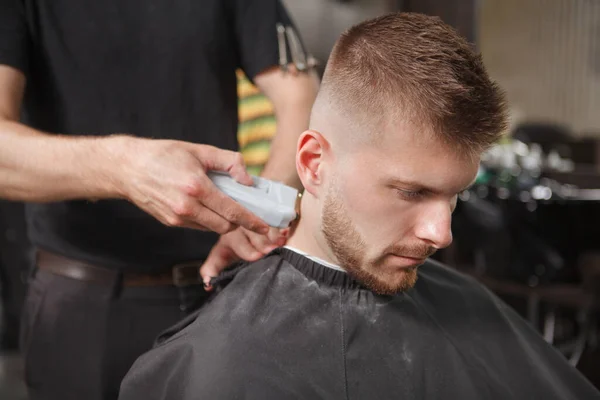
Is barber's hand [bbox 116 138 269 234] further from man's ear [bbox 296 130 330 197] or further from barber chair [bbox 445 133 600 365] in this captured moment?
barber chair [bbox 445 133 600 365]

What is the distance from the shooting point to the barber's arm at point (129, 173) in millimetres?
1059

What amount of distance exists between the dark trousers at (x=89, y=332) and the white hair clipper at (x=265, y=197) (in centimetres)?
42

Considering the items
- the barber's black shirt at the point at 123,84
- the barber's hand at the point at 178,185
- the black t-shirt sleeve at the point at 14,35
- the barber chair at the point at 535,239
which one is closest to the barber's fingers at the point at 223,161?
the barber's hand at the point at 178,185

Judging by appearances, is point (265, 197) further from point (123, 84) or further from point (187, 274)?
point (123, 84)

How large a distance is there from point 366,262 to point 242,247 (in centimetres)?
29

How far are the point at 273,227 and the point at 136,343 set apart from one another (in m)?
0.47

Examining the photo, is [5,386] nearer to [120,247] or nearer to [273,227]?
[120,247]

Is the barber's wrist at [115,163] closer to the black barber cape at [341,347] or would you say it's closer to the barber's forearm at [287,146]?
the black barber cape at [341,347]

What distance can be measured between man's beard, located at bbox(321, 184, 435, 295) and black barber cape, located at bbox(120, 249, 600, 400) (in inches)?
3.3

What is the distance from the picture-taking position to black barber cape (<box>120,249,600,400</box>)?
1112mm

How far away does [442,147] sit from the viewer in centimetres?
108

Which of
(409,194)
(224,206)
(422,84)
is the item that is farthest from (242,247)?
(422,84)

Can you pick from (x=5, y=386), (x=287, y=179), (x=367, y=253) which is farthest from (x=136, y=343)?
(x=5, y=386)

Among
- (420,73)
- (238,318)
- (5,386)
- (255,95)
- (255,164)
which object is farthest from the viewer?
(5,386)
